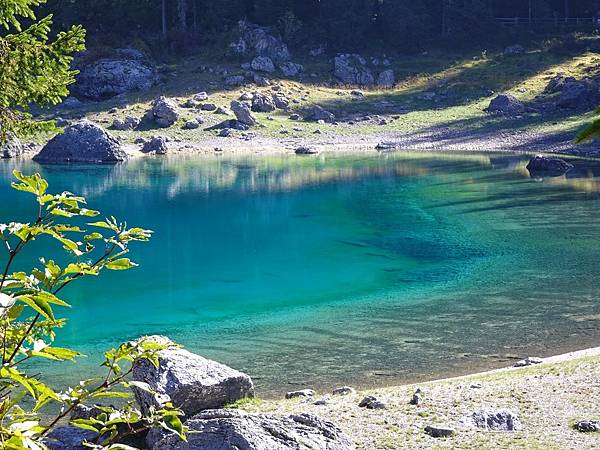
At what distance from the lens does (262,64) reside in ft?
244

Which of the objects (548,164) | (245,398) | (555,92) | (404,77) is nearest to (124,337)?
(245,398)

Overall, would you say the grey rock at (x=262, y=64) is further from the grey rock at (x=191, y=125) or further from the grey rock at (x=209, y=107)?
the grey rock at (x=191, y=125)

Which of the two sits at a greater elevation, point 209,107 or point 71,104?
point 71,104

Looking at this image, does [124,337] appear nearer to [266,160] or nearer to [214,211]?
[214,211]

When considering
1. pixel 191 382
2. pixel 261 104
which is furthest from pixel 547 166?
pixel 191 382

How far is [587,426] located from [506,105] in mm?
56931

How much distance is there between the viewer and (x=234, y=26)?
82.2m

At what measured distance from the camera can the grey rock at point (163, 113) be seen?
213 ft

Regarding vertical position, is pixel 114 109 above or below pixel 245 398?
above

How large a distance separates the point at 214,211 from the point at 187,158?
2092 cm

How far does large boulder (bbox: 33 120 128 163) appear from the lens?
5844 cm

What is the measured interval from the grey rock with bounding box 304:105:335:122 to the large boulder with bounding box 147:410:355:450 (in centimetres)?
5939

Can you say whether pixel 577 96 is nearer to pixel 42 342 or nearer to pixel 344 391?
pixel 344 391

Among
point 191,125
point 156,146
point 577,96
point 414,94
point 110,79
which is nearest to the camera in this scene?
point 156,146
